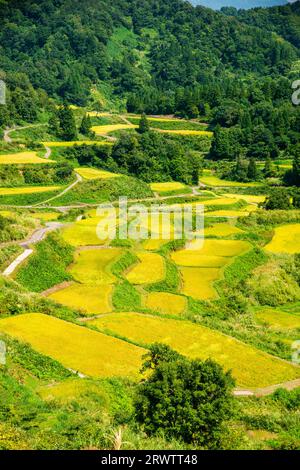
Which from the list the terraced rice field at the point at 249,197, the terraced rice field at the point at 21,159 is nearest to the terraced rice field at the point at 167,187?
the terraced rice field at the point at 249,197

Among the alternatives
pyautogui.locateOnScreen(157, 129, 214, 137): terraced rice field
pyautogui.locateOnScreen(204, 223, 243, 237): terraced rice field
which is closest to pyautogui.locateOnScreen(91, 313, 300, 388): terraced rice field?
pyautogui.locateOnScreen(204, 223, 243, 237): terraced rice field

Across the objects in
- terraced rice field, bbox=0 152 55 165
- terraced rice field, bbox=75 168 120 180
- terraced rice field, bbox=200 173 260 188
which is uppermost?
terraced rice field, bbox=0 152 55 165

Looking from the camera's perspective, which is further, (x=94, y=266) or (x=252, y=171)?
(x=252, y=171)

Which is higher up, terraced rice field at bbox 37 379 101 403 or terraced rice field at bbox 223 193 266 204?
terraced rice field at bbox 37 379 101 403

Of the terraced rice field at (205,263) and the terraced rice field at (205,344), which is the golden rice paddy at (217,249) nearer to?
the terraced rice field at (205,263)

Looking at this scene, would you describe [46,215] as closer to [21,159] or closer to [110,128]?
[21,159]

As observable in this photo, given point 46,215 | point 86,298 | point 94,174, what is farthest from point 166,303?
point 94,174

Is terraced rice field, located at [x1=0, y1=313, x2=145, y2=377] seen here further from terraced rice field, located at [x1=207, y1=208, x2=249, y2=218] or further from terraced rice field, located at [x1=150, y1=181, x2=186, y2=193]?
terraced rice field, located at [x1=150, y1=181, x2=186, y2=193]
